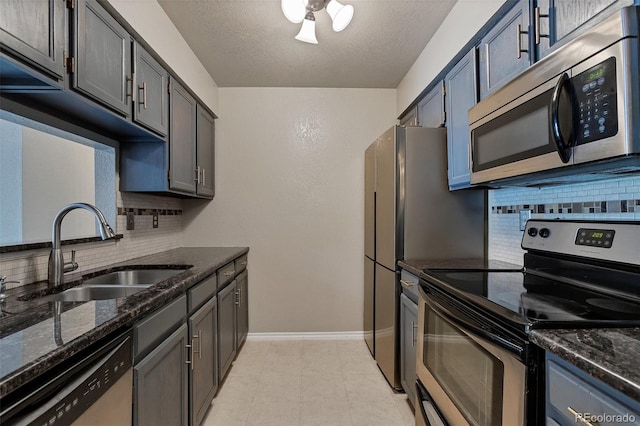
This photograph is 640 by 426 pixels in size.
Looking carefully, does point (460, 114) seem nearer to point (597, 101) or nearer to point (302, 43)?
point (597, 101)

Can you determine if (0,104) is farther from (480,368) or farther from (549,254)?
(549,254)

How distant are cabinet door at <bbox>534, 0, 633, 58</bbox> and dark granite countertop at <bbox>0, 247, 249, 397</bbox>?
69.5 inches

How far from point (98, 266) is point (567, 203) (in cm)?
254

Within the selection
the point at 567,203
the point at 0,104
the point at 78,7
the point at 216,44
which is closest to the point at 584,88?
the point at 567,203

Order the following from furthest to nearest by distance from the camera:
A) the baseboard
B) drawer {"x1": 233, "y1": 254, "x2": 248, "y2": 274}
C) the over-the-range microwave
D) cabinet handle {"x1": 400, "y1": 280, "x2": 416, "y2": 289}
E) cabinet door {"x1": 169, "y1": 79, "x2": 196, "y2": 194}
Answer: the baseboard, drawer {"x1": 233, "y1": 254, "x2": 248, "y2": 274}, cabinet door {"x1": 169, "y1": 79, "x2": 196, "y2": 194}, cabinet handle {"x1": 400, "y1": 280, "x2": 416, "y2": 289}, the over-the-range microwave

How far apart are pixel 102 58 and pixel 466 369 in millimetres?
1980

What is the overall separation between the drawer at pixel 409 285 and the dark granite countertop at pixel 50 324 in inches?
48.6

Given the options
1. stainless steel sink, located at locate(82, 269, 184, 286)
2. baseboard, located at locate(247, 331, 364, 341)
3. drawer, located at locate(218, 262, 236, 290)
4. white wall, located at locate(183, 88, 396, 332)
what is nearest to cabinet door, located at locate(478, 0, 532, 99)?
white wall, located at locate(183, 88, 396, 332)

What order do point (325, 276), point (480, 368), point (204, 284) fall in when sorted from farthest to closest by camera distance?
point (325, 276) → point (204, 284) → point (480, 368)

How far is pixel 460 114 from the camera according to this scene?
1.96 m

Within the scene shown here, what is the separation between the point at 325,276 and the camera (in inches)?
125

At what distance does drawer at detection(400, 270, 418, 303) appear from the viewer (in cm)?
185

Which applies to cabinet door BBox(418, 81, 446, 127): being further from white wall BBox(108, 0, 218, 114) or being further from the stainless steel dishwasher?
the stainless steel dishwasher

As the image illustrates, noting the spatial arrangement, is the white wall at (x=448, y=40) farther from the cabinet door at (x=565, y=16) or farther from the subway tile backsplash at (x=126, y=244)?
the subway tile backsplash at (x=126, y=244)
